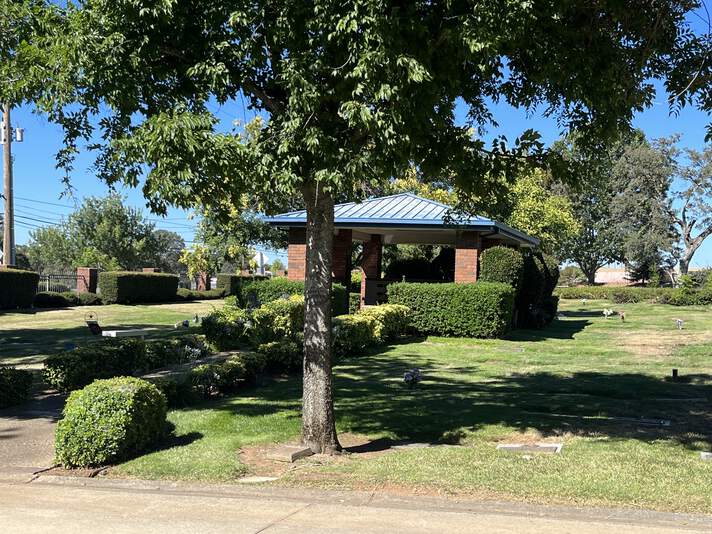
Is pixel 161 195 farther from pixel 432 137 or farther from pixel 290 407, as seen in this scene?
pixel 290 407

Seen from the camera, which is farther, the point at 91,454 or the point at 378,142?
the point at 91,454

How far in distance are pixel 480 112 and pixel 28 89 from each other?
5314mm

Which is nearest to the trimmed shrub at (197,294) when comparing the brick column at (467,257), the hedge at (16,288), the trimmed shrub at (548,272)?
the hedge at (16,288)

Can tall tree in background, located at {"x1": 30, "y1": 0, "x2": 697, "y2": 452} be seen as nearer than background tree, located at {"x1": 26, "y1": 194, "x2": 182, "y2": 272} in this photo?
Yes

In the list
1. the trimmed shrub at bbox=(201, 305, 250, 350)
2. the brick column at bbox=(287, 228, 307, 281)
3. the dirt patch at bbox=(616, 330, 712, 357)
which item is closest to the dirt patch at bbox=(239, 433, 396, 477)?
the trimmed shrub at bbox=(201, 305, 250, 350)

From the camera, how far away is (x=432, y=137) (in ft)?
24.5

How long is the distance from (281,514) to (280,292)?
1504 cm

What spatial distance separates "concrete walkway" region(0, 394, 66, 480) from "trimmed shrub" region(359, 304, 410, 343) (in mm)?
8674

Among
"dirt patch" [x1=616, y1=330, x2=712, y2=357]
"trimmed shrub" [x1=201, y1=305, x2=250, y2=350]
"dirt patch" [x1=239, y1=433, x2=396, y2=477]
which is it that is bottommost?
"dirt patch" [x1=239, y1=433, x2=396, y2=477]

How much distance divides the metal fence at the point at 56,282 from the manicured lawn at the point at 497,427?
2949 centimetres

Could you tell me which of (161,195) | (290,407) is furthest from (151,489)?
(290,407)

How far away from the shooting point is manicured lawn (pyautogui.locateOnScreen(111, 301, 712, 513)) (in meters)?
5.98

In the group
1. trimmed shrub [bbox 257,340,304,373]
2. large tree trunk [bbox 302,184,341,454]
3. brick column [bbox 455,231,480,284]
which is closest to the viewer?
large tree trunk [bbox 302,184,341,454]

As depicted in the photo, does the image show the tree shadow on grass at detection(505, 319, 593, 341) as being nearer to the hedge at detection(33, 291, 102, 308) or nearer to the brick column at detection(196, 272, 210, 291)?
the hedge at detection(33, 291, 102, 308)
